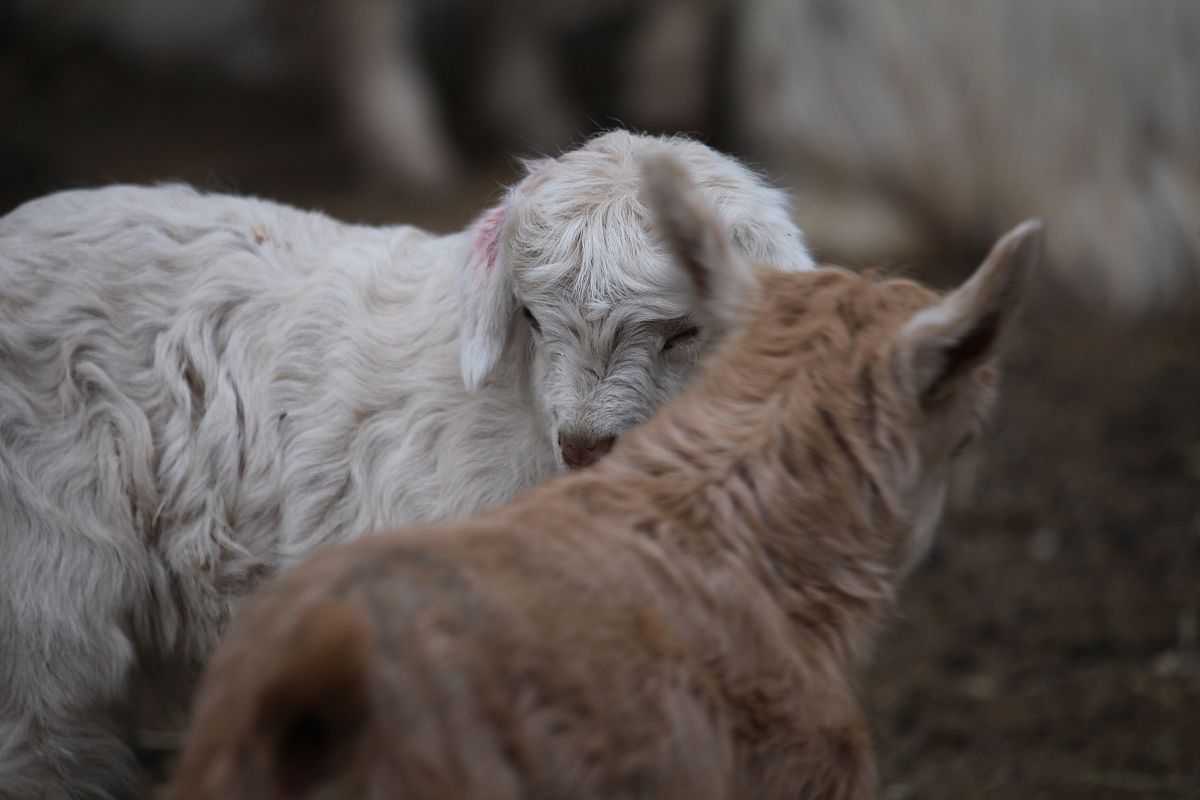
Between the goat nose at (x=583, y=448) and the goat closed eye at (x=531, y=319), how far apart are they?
34 centimetres

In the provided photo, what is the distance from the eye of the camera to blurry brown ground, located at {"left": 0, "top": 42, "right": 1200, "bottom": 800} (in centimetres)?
489

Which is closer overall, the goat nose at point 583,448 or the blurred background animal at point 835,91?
the goat nose at point 583,448

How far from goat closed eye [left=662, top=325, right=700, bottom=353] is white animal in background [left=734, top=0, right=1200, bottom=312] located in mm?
5743

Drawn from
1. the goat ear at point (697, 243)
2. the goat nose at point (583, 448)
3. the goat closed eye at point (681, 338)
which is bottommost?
the goat nose at point (583, 448)

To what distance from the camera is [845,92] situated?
9.21m

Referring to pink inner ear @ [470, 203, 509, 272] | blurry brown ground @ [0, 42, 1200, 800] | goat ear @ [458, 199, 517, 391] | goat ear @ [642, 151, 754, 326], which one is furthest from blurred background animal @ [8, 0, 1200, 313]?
goat ear @ [642, 151, 754, 326]

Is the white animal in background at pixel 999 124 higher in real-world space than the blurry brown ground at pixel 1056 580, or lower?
higher

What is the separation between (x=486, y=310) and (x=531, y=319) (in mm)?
118

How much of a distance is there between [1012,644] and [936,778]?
3.28ft

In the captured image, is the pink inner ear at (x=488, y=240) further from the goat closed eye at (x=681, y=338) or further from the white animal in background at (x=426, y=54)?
the white animal in background at (x=426, y=54)

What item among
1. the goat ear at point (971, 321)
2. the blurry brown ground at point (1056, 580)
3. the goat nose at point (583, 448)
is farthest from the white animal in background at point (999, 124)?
the goat ear at point (971, 321)

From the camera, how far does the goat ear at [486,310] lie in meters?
3.32

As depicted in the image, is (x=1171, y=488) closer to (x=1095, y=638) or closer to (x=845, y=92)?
(x=1095, y=638)

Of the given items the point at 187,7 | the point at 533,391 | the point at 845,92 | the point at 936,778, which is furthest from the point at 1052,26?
the point at 187,7
